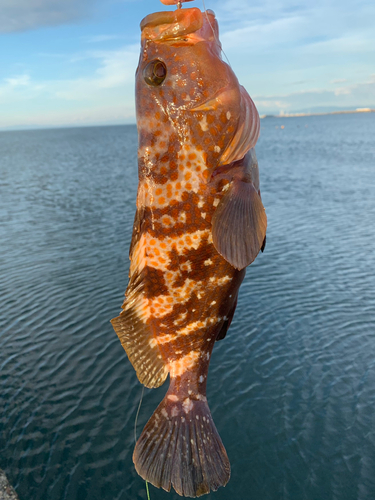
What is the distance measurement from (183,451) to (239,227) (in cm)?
182

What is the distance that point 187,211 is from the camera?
288 cm

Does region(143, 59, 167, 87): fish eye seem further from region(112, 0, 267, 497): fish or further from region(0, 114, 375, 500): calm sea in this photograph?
region(0, 114, 375, 500): calm sea

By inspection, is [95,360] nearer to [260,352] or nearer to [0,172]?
[260,352]

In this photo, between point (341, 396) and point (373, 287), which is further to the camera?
point (373, 287)

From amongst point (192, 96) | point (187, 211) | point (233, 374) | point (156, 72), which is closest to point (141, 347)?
point (187, 211)

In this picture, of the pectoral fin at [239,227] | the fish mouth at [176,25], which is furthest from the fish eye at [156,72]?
the pectoral fin at [239,227]

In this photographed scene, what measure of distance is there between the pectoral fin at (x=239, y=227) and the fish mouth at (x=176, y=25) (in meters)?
1.06

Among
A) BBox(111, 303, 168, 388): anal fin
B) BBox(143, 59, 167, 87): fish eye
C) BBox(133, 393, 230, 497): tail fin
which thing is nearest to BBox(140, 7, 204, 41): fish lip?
BBox(143, 59, 167, 87): fish eye

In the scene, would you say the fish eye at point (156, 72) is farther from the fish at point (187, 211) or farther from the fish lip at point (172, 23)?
the fish lip at point (172, 23)

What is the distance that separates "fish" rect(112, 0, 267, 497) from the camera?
2.75 m

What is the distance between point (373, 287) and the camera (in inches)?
525

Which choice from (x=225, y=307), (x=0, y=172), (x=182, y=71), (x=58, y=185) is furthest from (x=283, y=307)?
(x=0, y=172)

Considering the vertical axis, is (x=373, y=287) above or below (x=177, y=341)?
below

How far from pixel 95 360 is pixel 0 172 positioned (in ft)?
143
